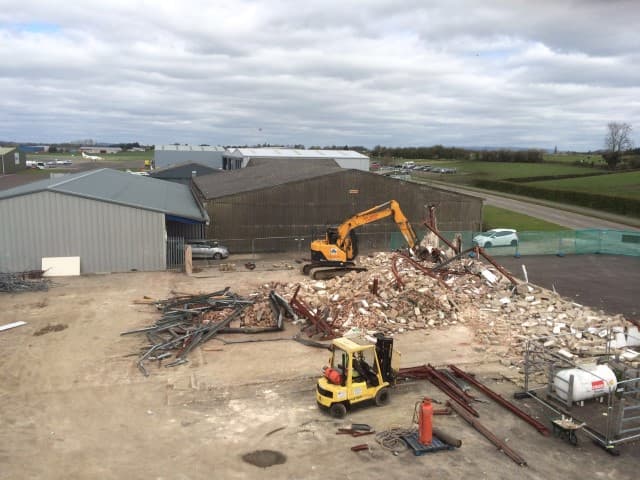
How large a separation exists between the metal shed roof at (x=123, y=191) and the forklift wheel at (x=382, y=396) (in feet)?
64.9

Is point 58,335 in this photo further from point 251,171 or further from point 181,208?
point 251,171

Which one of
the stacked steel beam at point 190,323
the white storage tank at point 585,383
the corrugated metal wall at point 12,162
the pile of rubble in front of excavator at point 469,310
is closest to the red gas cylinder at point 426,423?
the white storage tank at point 585,383

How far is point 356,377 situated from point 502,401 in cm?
415

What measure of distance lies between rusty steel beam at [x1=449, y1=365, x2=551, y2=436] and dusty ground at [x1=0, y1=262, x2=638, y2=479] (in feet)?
0.63

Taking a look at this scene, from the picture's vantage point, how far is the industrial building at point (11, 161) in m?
89.8

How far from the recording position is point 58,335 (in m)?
19.2

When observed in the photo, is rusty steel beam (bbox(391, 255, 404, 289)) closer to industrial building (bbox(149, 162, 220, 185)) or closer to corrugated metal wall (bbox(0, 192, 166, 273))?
corrugated metal wall (bbox(0, 192, 166, 273))

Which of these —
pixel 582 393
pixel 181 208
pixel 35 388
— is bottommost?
pixel 35 388

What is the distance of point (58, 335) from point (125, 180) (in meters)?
22.6

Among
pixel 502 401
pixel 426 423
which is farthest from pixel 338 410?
pixel 502 401

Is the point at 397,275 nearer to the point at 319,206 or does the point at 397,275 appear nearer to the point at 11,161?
the point at 319,206

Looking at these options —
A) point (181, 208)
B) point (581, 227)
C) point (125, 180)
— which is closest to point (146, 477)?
point (181, 208)

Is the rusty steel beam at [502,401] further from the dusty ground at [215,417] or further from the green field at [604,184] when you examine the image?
the green field at [604,184]

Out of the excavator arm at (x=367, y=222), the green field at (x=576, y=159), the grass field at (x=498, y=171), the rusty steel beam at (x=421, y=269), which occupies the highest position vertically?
the green field at (x=576, y=159)
